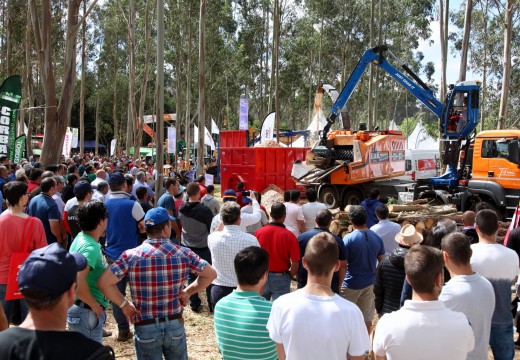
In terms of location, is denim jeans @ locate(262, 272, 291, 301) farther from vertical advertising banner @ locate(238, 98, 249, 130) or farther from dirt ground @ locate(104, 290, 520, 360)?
vertical advertising banner @ locate(238, 98, 249, 130)

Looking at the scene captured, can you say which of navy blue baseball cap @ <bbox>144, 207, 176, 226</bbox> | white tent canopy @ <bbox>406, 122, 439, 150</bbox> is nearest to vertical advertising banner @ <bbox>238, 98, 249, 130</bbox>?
navy blue baseball cap @ <bbox>144, 207, 176, 226</bbox>

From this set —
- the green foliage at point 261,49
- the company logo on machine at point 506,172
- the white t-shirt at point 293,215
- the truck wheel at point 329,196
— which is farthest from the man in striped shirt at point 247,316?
the green foliage at point 261,49

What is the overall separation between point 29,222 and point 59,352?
10.0 ft

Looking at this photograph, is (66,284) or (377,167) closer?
(66,284)

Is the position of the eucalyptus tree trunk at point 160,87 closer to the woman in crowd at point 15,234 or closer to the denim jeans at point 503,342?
the woman in crowd at point 15,234

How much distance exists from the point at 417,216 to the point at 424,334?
28.9 ft

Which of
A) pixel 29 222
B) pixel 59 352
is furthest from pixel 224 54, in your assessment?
pixel 59 352

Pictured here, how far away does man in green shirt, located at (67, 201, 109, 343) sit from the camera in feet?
11.9

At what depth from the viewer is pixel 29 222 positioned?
4.66 m

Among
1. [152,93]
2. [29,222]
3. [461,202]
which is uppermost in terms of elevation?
[152,93]

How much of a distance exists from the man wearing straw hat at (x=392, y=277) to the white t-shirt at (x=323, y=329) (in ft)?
6.24

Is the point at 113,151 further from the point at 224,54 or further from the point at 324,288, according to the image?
the point at 324,288

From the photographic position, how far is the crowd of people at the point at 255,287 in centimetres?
215

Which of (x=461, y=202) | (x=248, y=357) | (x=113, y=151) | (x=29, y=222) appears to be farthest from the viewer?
(x=113, y=151)
